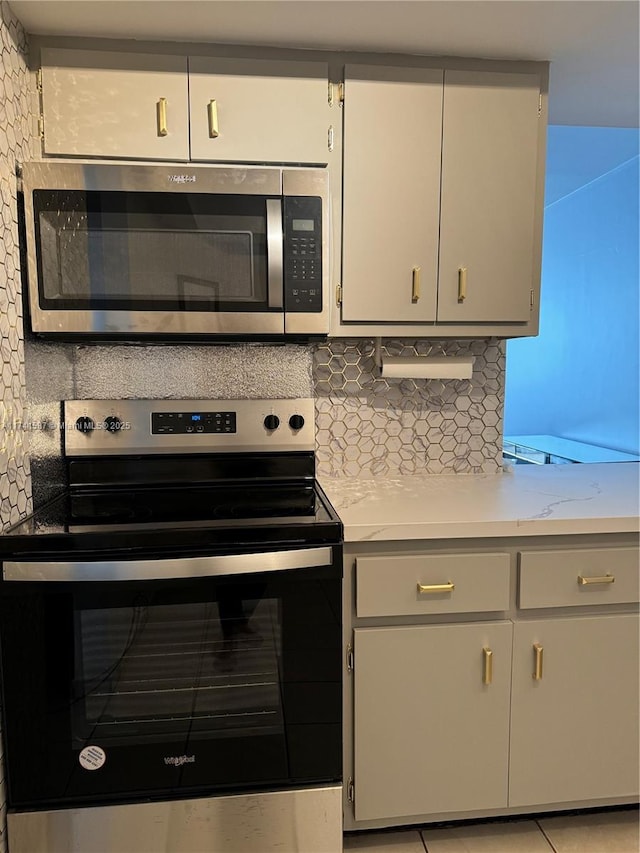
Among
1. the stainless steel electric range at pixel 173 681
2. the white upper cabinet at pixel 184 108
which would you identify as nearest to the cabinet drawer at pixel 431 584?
the stainless steel electric range at pixel 173 681

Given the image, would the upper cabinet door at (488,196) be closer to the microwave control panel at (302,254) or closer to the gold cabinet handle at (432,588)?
the microwave control panel at (302,254)

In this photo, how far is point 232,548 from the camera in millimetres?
1412

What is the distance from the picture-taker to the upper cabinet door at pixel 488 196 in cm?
177

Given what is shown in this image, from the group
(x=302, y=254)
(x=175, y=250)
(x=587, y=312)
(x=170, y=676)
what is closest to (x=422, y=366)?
(x=302, y=254)

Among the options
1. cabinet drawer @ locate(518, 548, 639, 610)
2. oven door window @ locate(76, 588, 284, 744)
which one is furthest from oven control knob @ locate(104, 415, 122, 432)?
cabinet drawer @ locate(518, 548, 639, 610)

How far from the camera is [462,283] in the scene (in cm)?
182

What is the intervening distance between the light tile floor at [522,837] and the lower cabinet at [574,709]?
124 millimetres

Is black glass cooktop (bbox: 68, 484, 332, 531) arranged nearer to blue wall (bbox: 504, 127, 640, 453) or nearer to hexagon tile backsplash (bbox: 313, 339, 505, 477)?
hexagon tile backsplash (bbox: 313, 339, 505, 477)

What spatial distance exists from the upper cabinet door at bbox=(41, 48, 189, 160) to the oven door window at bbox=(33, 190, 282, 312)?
166mm

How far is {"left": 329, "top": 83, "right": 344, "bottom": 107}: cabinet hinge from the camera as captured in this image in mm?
1724

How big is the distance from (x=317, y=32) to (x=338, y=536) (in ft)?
4.40

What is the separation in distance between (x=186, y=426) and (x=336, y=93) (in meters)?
1.08

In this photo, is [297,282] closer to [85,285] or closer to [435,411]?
[85,285]

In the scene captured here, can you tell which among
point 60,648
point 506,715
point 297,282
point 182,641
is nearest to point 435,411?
point 297,282
